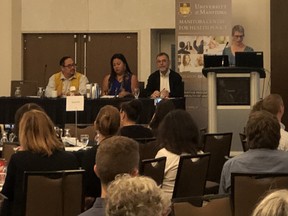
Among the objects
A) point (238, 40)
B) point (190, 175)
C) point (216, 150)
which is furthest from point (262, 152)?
point (238, 40)

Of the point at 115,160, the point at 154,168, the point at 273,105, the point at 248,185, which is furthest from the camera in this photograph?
the point at 273,105

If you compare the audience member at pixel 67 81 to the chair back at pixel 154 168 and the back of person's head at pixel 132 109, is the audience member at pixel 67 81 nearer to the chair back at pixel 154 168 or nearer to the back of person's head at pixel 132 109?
the back of person's head at pixel 132 109

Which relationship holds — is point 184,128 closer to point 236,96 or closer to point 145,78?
point 236,96

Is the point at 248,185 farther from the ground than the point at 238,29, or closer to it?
closer to it

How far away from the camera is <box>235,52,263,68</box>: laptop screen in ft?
33.3

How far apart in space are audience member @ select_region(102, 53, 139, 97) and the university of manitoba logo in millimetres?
1841

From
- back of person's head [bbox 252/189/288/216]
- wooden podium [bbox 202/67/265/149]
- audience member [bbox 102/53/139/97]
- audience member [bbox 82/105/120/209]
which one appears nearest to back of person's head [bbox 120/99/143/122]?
audience member [bbox 82/105/120/209]

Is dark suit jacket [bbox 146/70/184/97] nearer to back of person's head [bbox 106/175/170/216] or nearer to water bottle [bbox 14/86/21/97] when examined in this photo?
water bottle [bbox 14/86/21/97]

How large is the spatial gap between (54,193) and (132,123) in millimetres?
2403

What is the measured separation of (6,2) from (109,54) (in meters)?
2.37

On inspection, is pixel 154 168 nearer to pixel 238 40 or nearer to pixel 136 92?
pixel 136 92

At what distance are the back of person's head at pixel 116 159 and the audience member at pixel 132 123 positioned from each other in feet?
9.94

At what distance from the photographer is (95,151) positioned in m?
5.61

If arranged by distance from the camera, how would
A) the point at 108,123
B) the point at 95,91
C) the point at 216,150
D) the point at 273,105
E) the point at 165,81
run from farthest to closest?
the point at 165,81 → the point at 95,91 → the point at 216,150 → the point at 273,105 → the point at 108,123
